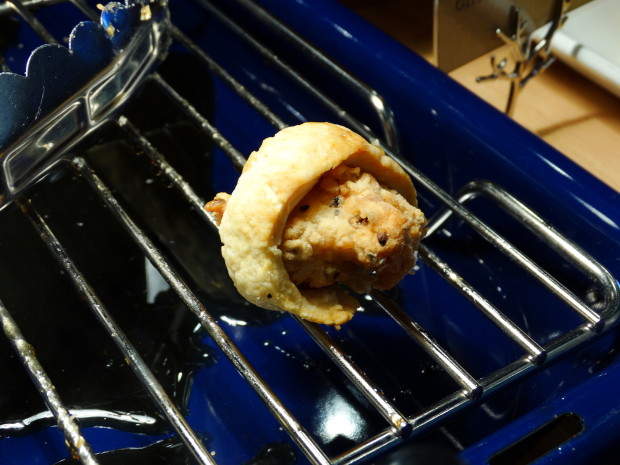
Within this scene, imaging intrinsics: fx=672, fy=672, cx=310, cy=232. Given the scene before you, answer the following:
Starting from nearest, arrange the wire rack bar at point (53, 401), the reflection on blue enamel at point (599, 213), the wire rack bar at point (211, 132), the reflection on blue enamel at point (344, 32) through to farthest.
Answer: the wire rack bar at point (53, 401), the reflection on blue enamel at point (599, 213), the wire rack bar at point (211, 132), the reflection on blue enamel at point (344, 32)

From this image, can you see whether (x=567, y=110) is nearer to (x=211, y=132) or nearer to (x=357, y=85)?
(x=357, y=85)

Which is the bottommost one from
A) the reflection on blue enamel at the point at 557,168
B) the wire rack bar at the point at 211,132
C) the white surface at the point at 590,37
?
the reflection on blue enamel at the point at 557,168

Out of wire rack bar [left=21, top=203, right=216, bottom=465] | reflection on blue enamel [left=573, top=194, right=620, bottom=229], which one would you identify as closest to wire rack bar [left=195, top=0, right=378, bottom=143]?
reflection on blue enamel [left=573, top=194, right=620, bottom=229]

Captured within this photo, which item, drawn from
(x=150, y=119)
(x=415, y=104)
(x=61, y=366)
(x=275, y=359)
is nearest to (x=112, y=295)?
(x=61, y=366)

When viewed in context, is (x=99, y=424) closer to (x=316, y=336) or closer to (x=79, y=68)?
(x=316, y=336)

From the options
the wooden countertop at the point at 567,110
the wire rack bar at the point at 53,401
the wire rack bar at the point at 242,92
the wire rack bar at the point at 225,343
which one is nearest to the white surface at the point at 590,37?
the wooden countertop at the point at 567,110

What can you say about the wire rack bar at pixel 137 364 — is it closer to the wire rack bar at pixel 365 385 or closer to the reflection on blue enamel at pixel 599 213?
the wire rack bar at pixel 365 385

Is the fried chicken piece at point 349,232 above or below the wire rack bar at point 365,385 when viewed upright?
above

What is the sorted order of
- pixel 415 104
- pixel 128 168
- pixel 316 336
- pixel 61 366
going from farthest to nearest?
pixel 128 168 < pixel 415 104 < pixel 61 366 < pixel 316 336
